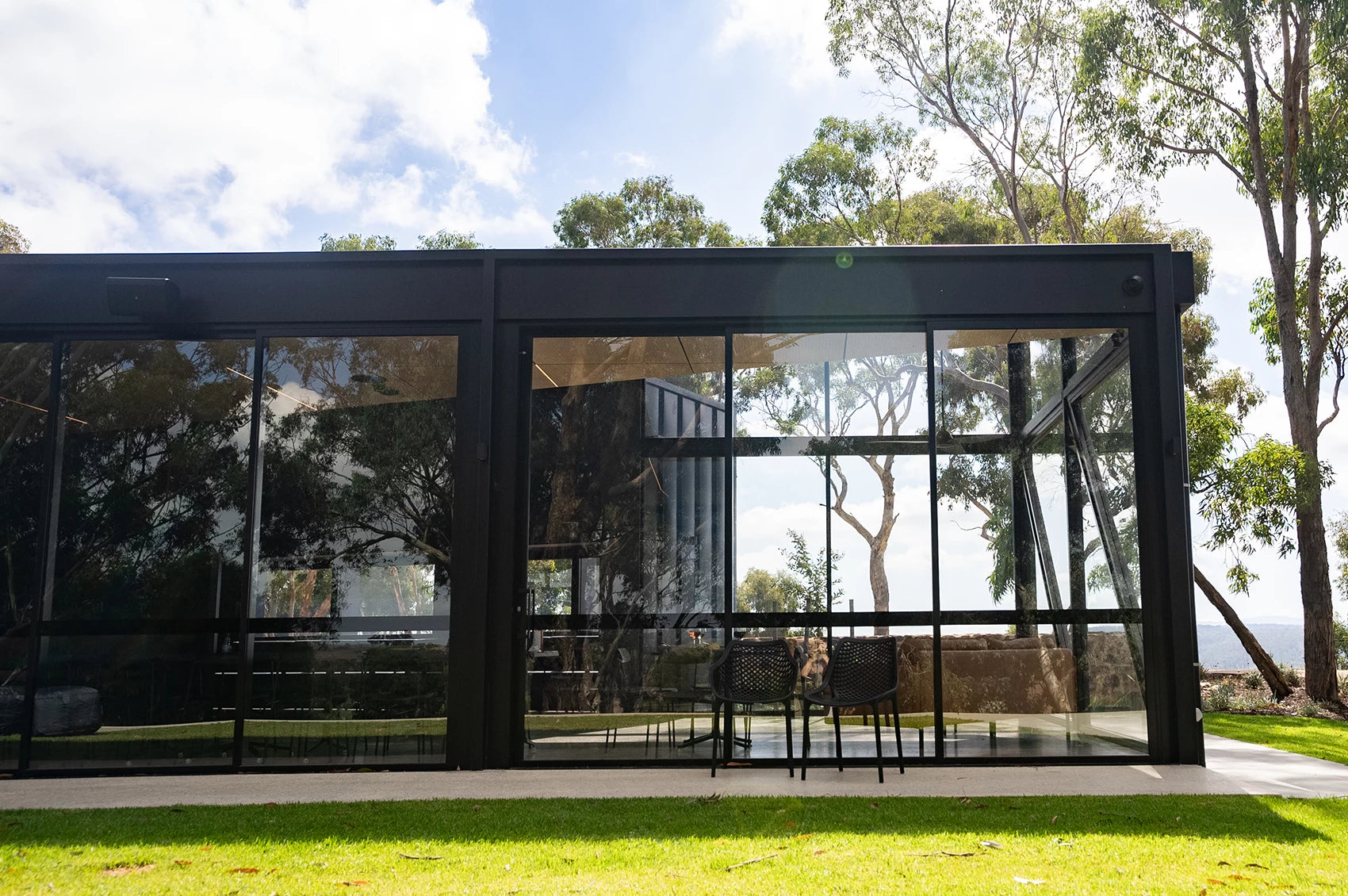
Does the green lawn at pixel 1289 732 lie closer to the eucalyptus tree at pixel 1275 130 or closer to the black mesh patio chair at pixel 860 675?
the eucalyptus tree at pixel 1275 130

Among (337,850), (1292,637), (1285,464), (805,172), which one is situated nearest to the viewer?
(337,850)

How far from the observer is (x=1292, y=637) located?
13.3 m

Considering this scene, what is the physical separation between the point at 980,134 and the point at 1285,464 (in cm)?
822

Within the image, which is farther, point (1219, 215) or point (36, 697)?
point (1219, 215)

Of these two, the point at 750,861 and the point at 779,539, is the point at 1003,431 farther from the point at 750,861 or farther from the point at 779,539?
the point at 750,861

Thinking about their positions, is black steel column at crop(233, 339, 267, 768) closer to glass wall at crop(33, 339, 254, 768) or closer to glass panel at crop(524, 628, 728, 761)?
glass wall at crop(33, 339, 254, 768)

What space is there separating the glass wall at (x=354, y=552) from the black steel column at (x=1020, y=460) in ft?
12.1

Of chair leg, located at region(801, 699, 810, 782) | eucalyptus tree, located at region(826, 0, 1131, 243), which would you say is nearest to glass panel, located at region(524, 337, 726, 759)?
chair leg, located at region(801, 699, 810, 782)

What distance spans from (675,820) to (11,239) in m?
18.8

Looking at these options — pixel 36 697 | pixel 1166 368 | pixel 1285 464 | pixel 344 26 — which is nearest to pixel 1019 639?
pixel 1166 368

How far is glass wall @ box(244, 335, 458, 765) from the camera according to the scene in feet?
22.1

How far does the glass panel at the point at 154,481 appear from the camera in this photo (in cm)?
692

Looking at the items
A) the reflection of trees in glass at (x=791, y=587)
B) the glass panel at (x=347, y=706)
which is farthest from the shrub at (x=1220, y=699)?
the glass panel at (x=347, y=706)

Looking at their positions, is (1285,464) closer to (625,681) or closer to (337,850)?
(625,681)
